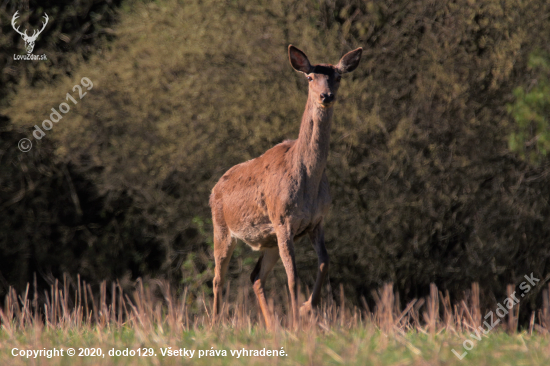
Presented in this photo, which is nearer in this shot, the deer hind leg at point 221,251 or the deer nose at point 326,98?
the deer nose at point 326,98

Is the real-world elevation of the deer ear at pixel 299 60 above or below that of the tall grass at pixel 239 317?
above

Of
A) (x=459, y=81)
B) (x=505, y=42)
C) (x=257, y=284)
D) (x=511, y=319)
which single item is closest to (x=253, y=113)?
(x=459, y=81)

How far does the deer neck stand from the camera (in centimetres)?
686

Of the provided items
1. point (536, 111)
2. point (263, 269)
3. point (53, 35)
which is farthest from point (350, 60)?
point (53, 35)

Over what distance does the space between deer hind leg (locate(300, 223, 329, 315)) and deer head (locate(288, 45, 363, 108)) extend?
131 cm

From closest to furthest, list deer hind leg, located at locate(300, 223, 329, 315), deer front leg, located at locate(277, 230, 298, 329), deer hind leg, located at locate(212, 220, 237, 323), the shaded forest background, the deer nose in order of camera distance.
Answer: the deer nose
deer hind leg, located at locate(300, 223, 329, 315)
deer front leg, located at locate(277, 230, 298, 329)
deer hind leg, located at locate(212, 220, 237, 323)
the shaded forest background

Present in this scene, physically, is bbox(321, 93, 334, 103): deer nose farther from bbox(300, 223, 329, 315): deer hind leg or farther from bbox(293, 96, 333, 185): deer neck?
bbox(300, 223, 329, 315): deer hind leg

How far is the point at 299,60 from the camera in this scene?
714cm

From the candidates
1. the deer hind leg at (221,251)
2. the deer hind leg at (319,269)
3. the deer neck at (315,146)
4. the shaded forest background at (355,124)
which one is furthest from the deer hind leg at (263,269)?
the shaded forest background at (355,124)

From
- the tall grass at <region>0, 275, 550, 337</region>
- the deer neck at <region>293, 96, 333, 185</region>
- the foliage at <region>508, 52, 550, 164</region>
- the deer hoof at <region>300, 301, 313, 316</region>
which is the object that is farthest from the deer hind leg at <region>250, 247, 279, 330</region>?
the foliage at <region>508, 52, 550, 164</region>

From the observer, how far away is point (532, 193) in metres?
12.3

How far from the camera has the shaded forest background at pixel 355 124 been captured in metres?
12.2

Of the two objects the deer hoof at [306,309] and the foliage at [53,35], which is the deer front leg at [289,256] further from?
the foliage at [53,35]

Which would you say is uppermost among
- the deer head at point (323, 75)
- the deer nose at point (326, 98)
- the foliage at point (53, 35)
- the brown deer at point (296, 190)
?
the foliage at point (53, 35)
